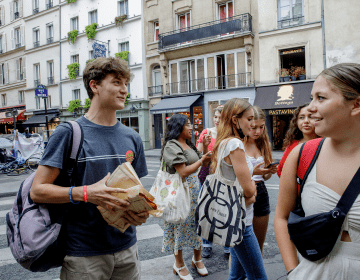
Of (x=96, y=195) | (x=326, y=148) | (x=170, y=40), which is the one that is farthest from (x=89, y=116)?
(x=170, y=40)

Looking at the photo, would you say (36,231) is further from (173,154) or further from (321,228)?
(173,154)

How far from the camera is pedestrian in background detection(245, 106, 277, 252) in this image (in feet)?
9.37

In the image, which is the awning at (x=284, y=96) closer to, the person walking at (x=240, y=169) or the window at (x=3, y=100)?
the person walking at (x=240, y=169)

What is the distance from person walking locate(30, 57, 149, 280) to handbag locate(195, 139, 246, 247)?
0.61 meters

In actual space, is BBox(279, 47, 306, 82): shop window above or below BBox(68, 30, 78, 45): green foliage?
below

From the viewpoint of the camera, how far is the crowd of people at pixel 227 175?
1187 mm

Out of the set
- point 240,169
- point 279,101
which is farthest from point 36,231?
point 279,101

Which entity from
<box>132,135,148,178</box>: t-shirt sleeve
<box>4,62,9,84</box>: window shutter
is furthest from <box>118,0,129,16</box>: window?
<box>132,135,148,178</box>: t-shirt sleeve

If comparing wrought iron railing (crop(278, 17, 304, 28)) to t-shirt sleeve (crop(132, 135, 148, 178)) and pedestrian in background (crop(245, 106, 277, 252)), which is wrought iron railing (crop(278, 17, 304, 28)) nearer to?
pedestrian in background (crop(245, 106, 277, 252))

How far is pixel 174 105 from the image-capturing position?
19.8 m

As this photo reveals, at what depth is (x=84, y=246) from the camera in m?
1.74

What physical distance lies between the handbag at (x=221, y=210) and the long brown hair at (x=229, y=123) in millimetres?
127

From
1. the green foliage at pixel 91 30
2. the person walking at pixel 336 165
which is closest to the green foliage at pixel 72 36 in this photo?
the green foliage at pixel 91 30

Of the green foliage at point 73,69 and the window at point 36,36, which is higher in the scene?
the window at point 36,36
